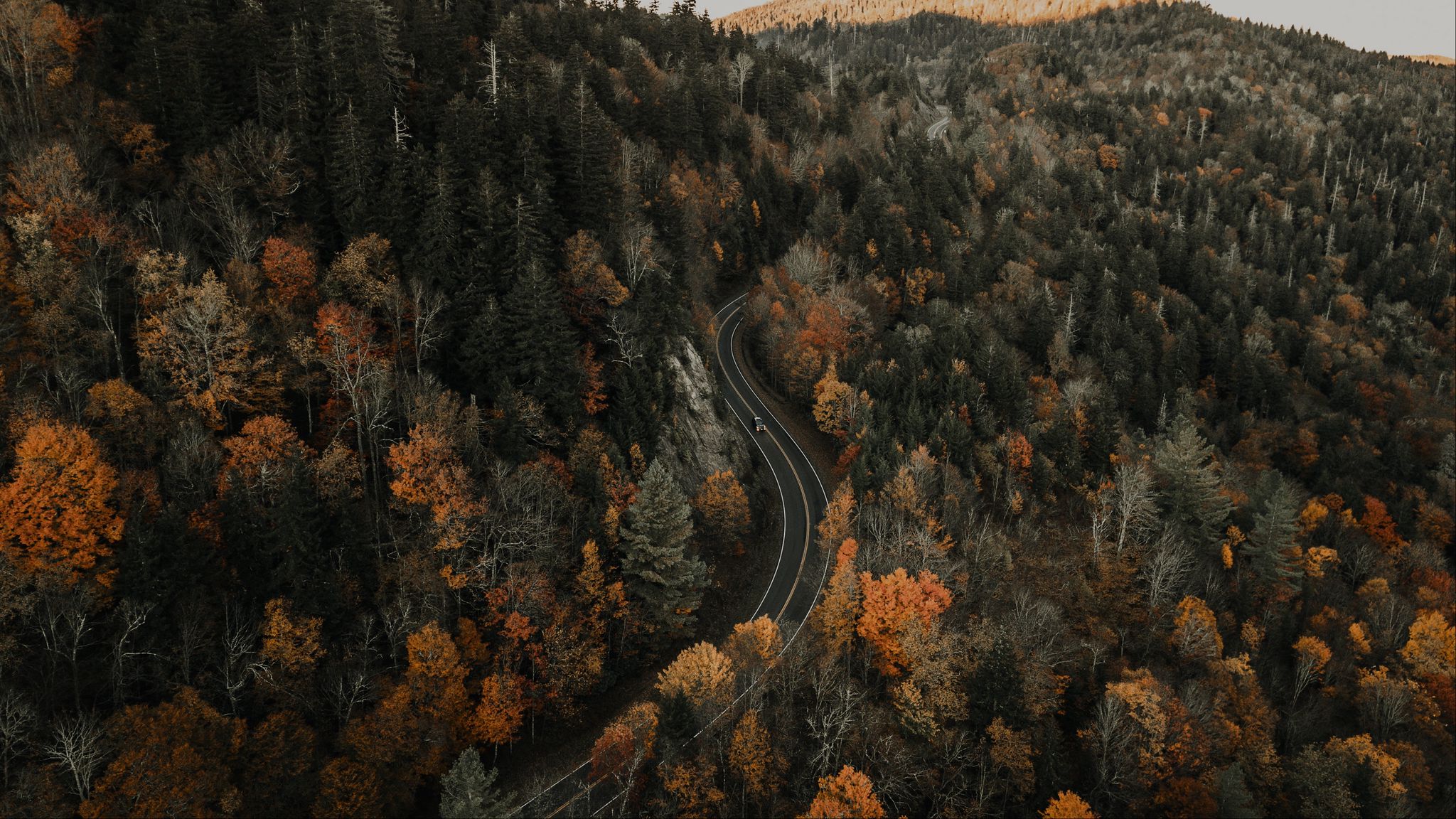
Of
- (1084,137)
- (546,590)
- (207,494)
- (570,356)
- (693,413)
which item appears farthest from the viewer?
(1084,137)

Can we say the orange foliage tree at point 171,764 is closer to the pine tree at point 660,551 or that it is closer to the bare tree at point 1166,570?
the pine tree at point 660,551

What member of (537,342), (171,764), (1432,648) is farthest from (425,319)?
(1432,648)

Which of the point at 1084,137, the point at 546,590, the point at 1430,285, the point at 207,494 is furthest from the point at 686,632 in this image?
the point at 1430,285

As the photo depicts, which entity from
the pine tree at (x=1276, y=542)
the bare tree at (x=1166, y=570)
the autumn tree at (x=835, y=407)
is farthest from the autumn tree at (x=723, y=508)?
the pine tree at (x=1276, y=542)

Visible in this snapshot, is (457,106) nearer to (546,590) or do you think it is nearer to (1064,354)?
(546,590)

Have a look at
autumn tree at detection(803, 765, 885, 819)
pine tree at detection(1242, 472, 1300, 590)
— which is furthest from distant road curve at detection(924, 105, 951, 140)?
autumn tree at detection(803, 765, 885, 819)

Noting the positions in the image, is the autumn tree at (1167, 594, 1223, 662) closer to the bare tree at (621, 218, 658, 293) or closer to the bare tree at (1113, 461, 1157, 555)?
the bare tree at (1113, 461, 1157, 555)
